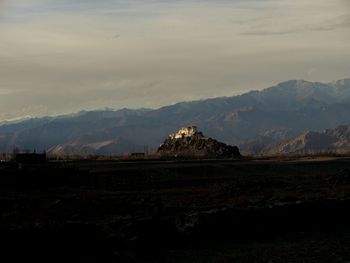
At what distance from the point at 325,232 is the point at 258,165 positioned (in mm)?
47112

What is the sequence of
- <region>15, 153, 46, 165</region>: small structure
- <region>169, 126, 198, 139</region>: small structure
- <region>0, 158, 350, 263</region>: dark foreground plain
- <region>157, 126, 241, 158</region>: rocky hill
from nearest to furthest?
<region>0, 158, 350, 263</region>: dark foreground plain, <region>15, 153, 46, 165</region>: small structure, <region>157, 126, 241, 158</region>: rocky hill, <region>169, 126, 198, 139</region>: small structure

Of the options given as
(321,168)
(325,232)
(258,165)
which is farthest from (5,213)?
(321,168)

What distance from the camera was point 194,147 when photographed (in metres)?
118

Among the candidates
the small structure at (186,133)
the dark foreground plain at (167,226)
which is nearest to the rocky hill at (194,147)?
the small structure at (186,133)

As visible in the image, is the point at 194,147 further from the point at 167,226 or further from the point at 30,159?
the point at 167,226

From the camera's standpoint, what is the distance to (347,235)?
27.9 metres

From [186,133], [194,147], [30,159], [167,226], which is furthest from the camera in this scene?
[186,133]

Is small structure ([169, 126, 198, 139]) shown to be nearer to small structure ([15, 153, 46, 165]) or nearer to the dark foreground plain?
small structure ([15, 153, 46, 165])

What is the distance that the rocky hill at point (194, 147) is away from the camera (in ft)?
362

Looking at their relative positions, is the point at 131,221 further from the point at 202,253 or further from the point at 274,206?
the point at 274,206

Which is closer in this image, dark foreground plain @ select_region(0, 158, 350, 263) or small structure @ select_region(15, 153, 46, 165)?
dark foreground plain @ select_region(0, 158, 350, 263)

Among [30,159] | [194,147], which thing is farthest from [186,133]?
[30,159]

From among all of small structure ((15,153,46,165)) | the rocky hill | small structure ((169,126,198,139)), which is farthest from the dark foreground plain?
small structure ((169,126,198,139))

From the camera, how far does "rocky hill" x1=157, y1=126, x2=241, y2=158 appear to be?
110m
